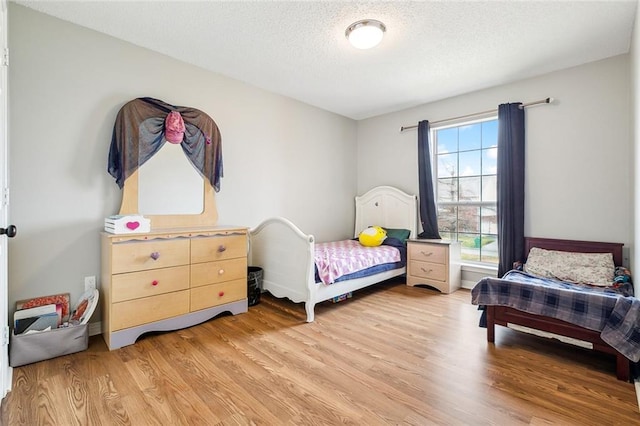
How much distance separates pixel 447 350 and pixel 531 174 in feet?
7.40

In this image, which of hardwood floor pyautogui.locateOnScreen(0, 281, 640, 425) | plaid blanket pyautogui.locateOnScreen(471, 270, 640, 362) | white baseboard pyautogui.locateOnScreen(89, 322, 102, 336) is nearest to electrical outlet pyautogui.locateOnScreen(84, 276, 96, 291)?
white baseboard pyautogui.locateOnScreen(89, 322, 102, 336)

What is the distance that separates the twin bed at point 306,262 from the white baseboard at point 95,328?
1421mm

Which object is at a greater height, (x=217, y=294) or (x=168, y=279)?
(x=168, y=279)

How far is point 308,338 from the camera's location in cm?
232

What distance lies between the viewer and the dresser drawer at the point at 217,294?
252cm

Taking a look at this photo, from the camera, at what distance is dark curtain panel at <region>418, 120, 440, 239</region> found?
12.8 feet

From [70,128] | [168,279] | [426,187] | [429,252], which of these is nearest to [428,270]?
[429,252]

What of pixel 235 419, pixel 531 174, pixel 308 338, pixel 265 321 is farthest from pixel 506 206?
pixel 235 419

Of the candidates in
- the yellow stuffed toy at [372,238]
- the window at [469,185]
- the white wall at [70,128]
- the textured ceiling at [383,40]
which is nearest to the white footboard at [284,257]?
the white wall at [70,128]

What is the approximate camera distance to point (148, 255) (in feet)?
7.39

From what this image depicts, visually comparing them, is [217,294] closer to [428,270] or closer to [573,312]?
[428,270]

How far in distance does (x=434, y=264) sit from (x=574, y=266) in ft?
4.24

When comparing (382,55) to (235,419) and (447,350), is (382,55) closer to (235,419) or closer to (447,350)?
(447,350)

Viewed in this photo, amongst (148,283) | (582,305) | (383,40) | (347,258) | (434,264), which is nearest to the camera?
(582,305)
